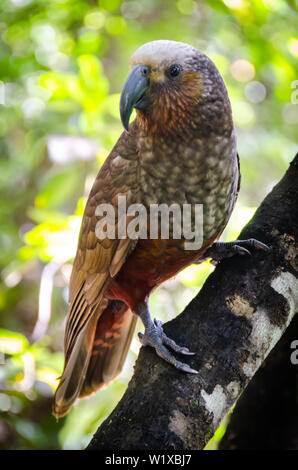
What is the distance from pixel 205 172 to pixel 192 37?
2.08 meters

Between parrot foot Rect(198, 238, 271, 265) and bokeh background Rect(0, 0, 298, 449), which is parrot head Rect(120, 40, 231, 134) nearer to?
parrot foot Rect(198, 238, 271, 265)

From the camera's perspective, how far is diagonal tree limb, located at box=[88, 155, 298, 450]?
1.33 m

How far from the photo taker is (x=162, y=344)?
1594 millimetres

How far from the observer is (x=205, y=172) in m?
1.81

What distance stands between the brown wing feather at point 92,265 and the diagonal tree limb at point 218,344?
42cm

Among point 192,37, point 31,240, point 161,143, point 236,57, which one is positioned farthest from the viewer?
point 236,57

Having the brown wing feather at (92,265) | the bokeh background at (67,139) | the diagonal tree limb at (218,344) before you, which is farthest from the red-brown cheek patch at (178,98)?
the bokeh background at (67,139)

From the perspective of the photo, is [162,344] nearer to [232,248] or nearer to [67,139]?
[232,248]

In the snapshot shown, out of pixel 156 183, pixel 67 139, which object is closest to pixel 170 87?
pixel 156 183

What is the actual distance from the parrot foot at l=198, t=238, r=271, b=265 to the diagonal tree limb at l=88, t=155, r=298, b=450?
0.09 feet

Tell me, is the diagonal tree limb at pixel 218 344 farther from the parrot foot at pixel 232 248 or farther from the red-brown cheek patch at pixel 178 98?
the red-brown cheek patch at pixel 178 98

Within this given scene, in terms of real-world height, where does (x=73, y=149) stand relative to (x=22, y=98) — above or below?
below

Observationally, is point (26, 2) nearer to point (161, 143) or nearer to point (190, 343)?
point (161, 143)
